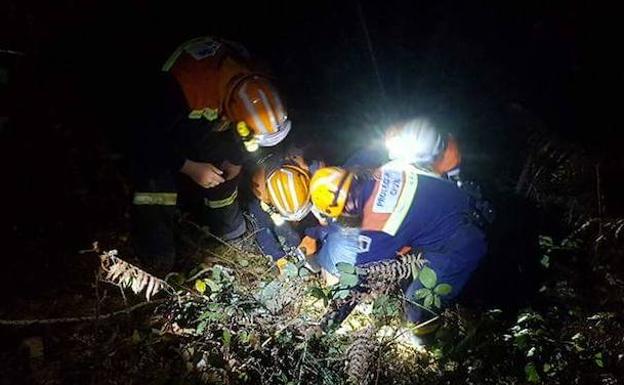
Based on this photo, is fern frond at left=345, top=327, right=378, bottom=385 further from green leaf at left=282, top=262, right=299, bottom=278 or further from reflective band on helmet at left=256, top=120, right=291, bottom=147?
reflective band on helmet at left=256, top=120, right=291, bottom=147

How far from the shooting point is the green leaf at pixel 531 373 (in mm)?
3293

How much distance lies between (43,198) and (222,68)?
2.07m

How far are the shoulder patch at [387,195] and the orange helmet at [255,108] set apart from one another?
3.38 feet

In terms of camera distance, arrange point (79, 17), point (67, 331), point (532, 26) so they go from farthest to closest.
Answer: point (532, 26)
point (79, 17)
point (67, 331)

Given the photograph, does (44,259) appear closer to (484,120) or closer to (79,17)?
(79,17)

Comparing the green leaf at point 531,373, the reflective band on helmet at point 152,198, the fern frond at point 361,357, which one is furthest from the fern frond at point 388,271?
the reflective band on helmet at point 152,198

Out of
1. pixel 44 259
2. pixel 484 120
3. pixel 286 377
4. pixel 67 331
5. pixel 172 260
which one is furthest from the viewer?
pixel 484 120

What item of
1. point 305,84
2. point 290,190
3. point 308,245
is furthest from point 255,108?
point 305,84

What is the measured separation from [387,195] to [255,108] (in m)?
1.23

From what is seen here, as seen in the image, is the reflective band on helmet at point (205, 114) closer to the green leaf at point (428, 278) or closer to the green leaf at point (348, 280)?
the green leaf at point (348, 280)

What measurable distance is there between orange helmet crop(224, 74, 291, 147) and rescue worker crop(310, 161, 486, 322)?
0.66m

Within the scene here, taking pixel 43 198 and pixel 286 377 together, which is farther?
pixel 43 198

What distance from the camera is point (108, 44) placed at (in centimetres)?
601

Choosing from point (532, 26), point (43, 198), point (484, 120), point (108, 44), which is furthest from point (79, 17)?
point (532, 26)
